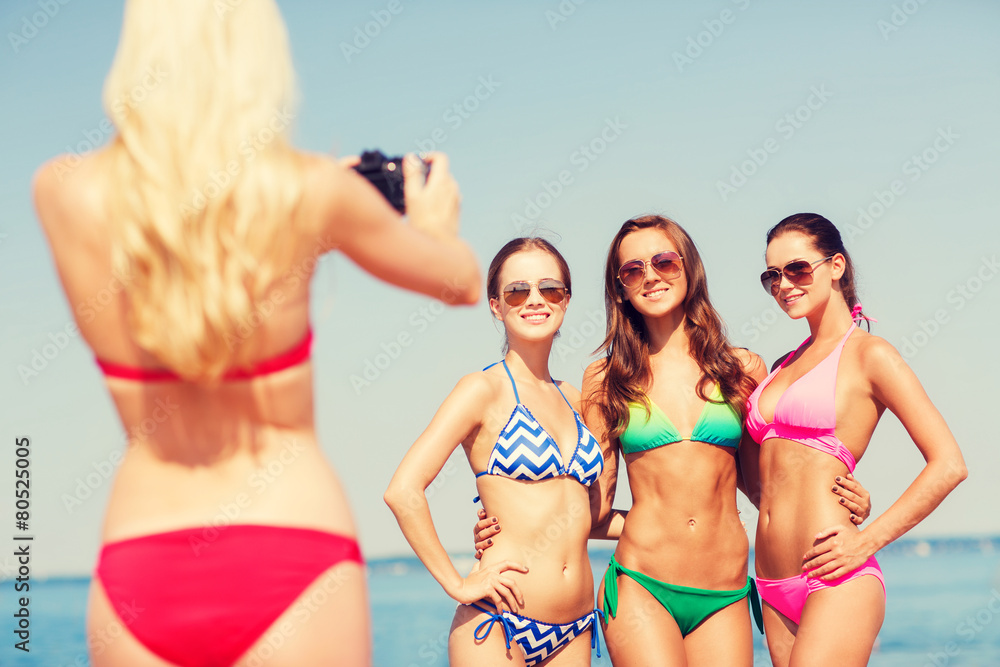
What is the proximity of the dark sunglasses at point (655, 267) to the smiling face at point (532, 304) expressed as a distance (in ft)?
1.64

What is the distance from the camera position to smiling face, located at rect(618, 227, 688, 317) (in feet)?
17.3

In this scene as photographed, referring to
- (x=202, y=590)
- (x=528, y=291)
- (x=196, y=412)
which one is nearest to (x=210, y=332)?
(x=196, y=412)

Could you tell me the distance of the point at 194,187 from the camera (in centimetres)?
190

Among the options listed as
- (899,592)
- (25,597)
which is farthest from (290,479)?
(899,592)

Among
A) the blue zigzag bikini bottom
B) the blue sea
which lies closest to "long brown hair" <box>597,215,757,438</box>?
the blue zigzag bikini bottom

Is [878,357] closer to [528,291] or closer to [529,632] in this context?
[528,291]

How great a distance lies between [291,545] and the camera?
6.66 feet

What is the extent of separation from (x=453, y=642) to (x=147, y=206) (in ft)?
10.8

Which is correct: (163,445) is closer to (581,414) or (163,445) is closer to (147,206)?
(147,206)

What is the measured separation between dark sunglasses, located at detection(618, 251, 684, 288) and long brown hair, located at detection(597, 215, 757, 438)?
0.12 meters

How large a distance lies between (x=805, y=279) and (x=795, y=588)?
1.75 meters

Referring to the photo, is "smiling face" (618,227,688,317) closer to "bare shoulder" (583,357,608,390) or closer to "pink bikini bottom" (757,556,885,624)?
"bare shoulder" (583,357,608,390)

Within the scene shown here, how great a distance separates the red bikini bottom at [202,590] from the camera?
1.98 metres

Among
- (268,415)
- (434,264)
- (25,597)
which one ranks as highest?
(434,264)
